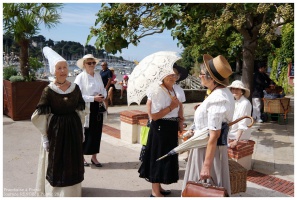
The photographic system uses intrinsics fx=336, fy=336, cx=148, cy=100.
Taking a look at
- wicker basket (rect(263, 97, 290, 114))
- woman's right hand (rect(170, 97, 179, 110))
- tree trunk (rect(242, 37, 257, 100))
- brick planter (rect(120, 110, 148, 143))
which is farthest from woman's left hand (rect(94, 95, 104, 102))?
wicker basket (rect(263, 97, 290, 114))

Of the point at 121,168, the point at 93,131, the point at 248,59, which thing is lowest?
the point at 121,168

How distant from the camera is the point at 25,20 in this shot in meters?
9.01

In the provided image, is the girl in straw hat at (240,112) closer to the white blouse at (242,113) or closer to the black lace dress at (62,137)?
the white blouse at (242,113)

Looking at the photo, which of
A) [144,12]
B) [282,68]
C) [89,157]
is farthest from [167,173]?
[282,68]

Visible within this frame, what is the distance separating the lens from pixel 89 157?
574 cm

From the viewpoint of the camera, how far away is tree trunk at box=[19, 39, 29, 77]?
9422 millimetres

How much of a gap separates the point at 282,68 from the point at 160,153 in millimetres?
16601

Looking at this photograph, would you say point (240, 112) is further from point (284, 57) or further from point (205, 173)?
point (284, 57)

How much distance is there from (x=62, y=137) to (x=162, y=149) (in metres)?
1.13

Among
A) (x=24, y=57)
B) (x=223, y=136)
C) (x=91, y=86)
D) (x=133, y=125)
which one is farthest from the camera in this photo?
(x=24, y=57)

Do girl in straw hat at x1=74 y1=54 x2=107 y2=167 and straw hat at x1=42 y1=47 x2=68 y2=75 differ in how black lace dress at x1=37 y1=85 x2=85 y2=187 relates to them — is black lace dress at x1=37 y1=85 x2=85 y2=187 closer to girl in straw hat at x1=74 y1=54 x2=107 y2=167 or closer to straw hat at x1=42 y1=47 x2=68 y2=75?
straw hat at x1=42 y1=47 x2=68 y2=75

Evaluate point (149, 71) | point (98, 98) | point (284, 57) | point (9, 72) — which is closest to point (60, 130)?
point (149, 71)

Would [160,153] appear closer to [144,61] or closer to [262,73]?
[144,61]

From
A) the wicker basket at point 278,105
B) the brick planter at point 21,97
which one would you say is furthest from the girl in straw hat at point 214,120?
the brick planter at point 21,97
